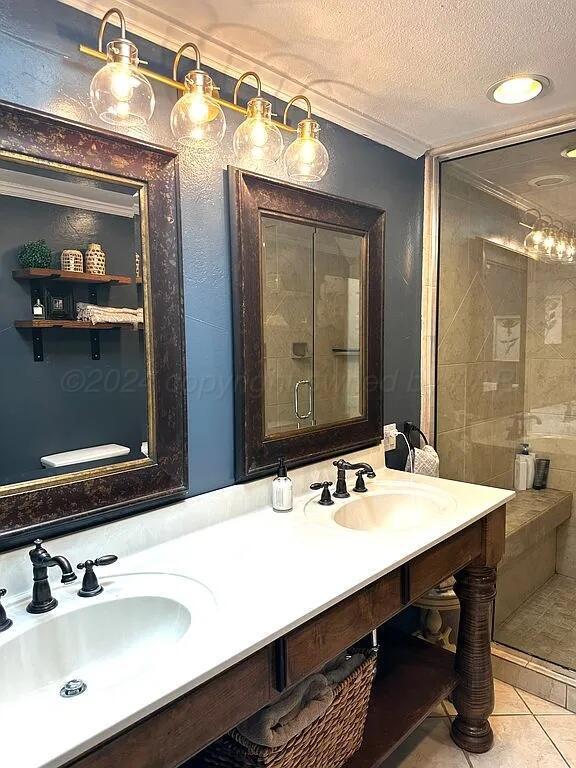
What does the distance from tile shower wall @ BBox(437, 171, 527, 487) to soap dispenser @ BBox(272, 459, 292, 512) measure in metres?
1.17

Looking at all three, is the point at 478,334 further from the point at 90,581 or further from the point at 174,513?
the point at 90,581

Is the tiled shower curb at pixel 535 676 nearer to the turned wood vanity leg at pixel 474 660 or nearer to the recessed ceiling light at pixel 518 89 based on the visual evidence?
the turned wood vanity leg at pixel 474 660

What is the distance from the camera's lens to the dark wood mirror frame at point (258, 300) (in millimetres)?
1649

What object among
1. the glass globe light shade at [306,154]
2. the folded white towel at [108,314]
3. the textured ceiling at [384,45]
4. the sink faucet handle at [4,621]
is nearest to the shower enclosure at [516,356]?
the textured ceiling at [384,45]

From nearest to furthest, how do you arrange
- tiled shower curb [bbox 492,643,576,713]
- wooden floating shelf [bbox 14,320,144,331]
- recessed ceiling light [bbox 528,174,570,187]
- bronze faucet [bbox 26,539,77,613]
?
bronze faucet [bbox 26,539,77,613] → wooden floating shelf [bbox 14,320,144,331] → tiled shower curb [bbox 492,643,576,713] → recessed ceiling light [bbox 528,174,570,187]

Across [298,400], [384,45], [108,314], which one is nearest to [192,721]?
[108,314]

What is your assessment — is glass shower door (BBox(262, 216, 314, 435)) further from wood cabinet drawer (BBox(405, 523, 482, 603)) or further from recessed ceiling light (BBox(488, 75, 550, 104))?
recessed ceiling light (BBox(488, 75, 550, 104))

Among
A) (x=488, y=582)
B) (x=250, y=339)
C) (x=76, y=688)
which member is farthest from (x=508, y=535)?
(x=76, y=688)

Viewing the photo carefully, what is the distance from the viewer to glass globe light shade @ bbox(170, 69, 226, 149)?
1366mm

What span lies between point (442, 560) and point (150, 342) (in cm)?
→ 107

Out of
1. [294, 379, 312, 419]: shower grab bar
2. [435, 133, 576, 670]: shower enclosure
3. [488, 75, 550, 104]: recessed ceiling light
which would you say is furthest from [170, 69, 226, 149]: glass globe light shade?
[435, 133, 576, 670]: shower enclosure

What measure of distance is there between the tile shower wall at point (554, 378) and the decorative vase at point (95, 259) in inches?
94.2

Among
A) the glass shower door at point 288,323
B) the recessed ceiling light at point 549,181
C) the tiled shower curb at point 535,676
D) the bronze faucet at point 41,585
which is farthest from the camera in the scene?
the recessed ceiling light at point 549,181

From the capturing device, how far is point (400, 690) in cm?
180
